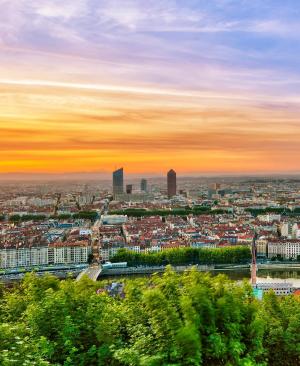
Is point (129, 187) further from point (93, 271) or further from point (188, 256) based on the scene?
point (93, 271)

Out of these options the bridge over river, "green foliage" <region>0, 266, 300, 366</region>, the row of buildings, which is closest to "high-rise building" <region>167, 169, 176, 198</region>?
the row of buildings

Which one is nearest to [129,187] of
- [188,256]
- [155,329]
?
[188,256]

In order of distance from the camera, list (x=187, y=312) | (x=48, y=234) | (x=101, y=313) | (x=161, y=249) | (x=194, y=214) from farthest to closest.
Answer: (x=194, y=214), (x=48, y=234), (x=161, y=249), (x=101, y=313), (x=187, y=312)

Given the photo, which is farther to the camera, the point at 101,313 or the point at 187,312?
the point at 101,313

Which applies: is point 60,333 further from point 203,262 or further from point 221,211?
point 221,211

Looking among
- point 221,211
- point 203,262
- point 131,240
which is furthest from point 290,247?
point 221,211

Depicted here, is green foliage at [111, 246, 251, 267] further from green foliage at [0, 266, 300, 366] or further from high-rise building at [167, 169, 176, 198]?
high-rise building at [167, 169, 176, 198]
